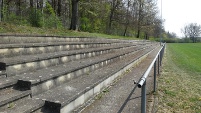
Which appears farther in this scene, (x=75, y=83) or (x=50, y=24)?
(x=50, y=24)

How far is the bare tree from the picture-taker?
104 meters

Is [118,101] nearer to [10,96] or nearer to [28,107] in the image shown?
[28,107]

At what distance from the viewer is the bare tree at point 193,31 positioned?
104456mm

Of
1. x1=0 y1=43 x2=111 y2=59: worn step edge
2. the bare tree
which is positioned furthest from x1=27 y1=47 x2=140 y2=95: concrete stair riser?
the bare tree

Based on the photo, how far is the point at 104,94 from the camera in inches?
196

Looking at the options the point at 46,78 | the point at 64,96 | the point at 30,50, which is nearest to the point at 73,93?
the point at 64,96

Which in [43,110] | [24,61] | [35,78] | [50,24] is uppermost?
[50,24]

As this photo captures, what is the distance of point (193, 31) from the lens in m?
107

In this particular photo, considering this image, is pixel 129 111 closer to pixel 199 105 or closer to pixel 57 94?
pixel 57 94

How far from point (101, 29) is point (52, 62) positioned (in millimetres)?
39339

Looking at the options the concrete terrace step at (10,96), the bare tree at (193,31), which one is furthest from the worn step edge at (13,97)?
the bare tree at (193,31)

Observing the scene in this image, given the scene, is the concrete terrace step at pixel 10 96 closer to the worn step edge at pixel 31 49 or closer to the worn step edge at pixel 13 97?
the worn step edge at pixel 13 97

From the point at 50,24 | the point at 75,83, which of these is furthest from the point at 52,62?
the point at 50,24

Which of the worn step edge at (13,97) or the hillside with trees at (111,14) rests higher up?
the hillside with trees at (111,14)
